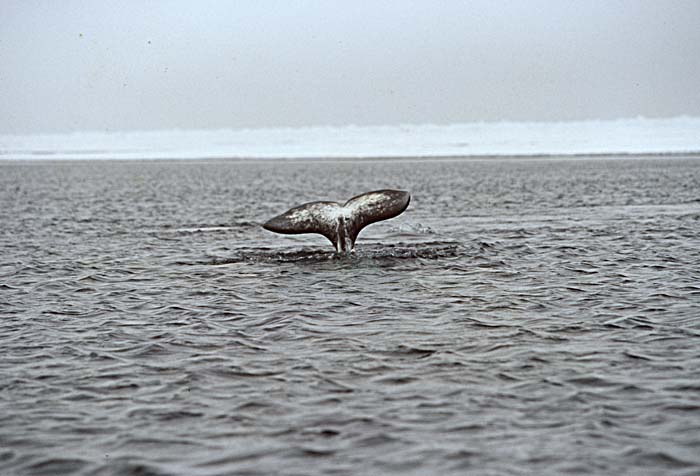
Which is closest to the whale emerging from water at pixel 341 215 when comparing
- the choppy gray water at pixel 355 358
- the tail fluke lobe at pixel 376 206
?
the tail fluke lobe at pixel 376 206

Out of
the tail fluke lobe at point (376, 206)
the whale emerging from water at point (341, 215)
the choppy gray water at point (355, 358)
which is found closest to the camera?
the choppy gray water at point (355, 358)

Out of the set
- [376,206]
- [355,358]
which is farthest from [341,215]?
[355,358]

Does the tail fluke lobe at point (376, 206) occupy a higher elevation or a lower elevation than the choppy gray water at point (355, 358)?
higher

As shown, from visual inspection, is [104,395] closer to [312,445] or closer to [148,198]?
[312,445]

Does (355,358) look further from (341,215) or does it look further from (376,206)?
(341,215)

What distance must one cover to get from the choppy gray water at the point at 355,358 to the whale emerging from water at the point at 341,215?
2.30 feet

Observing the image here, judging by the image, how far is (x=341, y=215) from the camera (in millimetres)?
17969

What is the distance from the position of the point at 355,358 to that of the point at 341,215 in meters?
8.22

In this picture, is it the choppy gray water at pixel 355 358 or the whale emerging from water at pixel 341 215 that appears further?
the whale emerging from water at pixel 341 215

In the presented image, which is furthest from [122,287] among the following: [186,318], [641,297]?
[641,297]

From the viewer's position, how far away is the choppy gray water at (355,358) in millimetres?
7309

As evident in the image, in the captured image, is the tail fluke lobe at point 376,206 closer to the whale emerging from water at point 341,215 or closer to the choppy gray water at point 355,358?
the whale emerging from water at point 341,215

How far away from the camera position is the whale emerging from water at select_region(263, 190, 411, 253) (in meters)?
17.5

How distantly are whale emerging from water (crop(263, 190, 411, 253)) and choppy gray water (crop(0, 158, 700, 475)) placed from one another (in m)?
0.70
